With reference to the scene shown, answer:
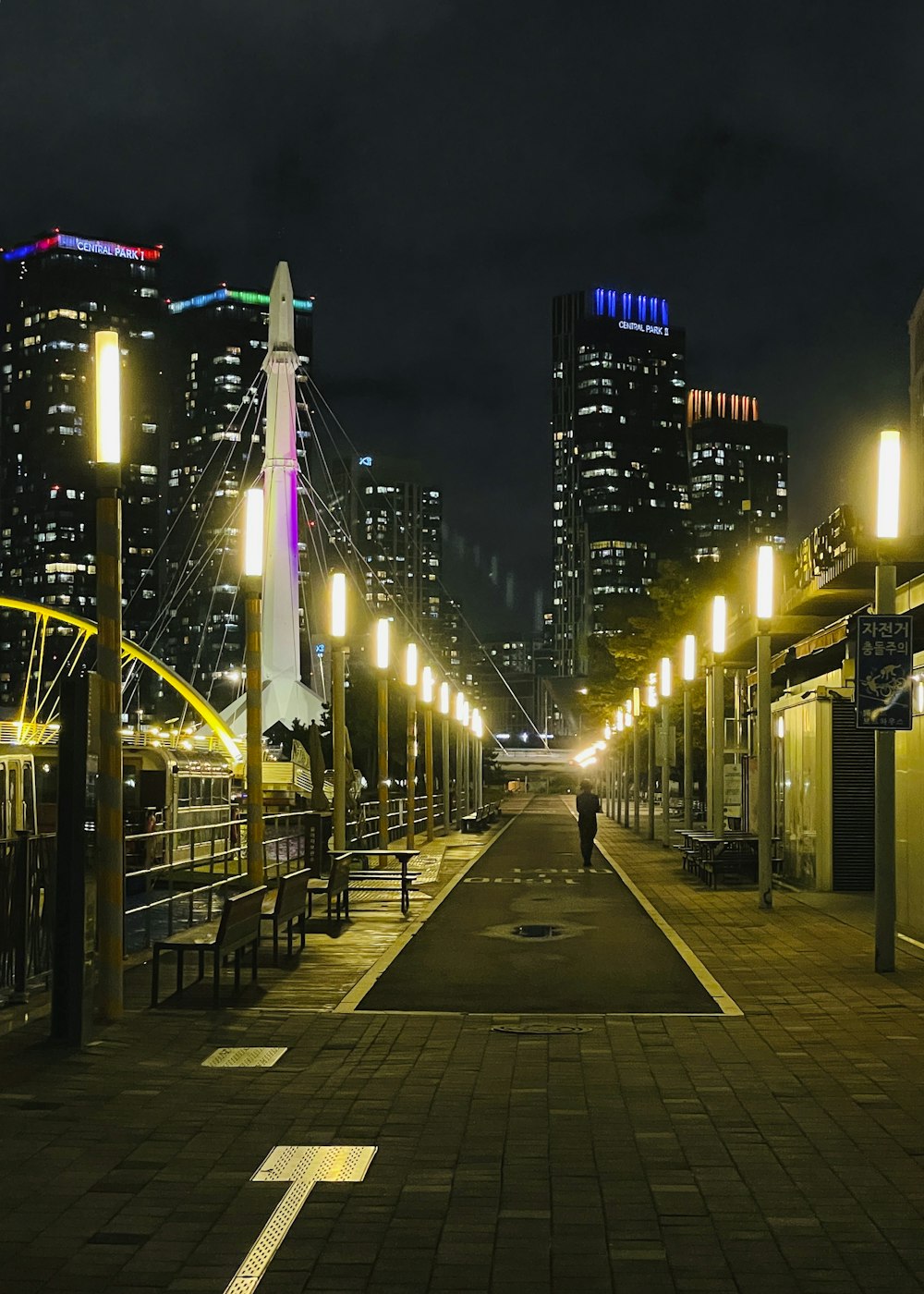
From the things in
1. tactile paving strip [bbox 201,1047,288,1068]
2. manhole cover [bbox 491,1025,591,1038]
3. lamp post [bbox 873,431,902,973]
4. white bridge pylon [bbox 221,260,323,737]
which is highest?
white bridge pylon [bbox 221,260,323,737]

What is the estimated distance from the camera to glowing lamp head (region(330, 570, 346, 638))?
89.9 ft

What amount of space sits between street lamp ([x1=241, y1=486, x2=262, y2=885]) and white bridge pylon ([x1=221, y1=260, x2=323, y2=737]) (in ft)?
209

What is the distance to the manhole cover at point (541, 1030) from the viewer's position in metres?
11.5

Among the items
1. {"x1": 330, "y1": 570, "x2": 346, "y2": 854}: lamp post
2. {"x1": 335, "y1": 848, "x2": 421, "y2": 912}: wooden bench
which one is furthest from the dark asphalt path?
{"x1": 330, "y1": 570, "x2": 346, "y2": 854}: lamp post

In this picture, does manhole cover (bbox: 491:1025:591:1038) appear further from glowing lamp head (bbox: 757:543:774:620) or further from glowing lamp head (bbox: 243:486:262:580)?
glowing lamp head (bbox: 757:543:774:620)

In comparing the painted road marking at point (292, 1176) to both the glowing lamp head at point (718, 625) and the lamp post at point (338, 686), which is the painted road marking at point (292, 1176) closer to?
the lamp post at point (338, 686)

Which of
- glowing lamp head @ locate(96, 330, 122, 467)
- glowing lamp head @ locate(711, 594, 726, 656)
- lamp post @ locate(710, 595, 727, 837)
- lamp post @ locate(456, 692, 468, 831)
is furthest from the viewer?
lamp post @ locate(456, 692, 468, 831)

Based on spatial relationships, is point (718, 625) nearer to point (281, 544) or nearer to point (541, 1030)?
point (541, 1030)

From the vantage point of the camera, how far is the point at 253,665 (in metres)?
22.6

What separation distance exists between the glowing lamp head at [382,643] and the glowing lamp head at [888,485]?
60.6ft

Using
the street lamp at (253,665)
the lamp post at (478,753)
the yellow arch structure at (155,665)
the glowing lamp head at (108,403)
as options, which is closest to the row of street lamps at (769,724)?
the street lamp at (253,665)

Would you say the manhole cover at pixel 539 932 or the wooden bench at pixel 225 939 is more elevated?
the wooden bench at pixel 225 939

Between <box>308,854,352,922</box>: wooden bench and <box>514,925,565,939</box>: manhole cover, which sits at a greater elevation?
<box>308,854,352,922</box>: wooden bench

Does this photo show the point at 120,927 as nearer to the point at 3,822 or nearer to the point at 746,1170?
the point at 746,1170
